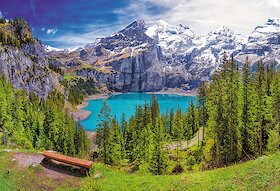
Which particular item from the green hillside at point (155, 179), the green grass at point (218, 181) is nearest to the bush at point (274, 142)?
the green hillside at point (155, 179)

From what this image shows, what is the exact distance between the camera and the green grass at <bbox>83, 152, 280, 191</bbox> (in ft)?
66.9

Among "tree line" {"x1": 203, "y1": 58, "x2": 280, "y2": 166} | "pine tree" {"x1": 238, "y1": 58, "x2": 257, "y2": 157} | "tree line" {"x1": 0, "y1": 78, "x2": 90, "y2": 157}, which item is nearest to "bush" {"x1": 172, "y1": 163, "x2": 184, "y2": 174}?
"tree line" {"x1": 203, "y1": 58, "x2": 280, "y2": 166}

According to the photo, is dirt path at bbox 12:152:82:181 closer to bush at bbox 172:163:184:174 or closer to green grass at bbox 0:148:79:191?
green grass at bbox 0:148:79:191

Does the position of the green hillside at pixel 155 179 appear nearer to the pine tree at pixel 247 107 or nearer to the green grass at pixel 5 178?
the green grass at pixel 5 178

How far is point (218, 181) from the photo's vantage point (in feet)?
73.0

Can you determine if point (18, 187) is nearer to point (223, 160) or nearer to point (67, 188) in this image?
point (67, 188)

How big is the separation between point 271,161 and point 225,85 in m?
23.2

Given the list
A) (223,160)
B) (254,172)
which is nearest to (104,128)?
(223,160)

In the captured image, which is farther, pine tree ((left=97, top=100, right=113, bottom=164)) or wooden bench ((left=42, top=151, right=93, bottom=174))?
pine tree ((left=97, top=100, right=113, bottom=164))

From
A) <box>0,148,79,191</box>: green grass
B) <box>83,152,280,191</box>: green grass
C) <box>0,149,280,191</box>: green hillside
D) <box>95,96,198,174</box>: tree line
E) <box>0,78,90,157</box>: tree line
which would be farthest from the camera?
<box>0,78,90,157</box>: tree line

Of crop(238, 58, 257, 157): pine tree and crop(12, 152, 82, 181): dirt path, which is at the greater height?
A: crop(238, 58, 257, 157): pine tree

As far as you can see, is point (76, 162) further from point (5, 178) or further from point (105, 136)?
point (105, 136)

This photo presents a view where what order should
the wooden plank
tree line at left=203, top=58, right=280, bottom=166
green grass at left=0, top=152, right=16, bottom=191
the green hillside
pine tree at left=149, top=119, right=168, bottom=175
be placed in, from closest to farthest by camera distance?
the green hillside → green grass at left=0, top=152, right=16, bottom=191 → the wooden plank → tree line at left=203, top=58, right=280, bottom=166 → pine tree at left=149, top=119, right=168, bottom=175

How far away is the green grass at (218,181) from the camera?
20.4m
